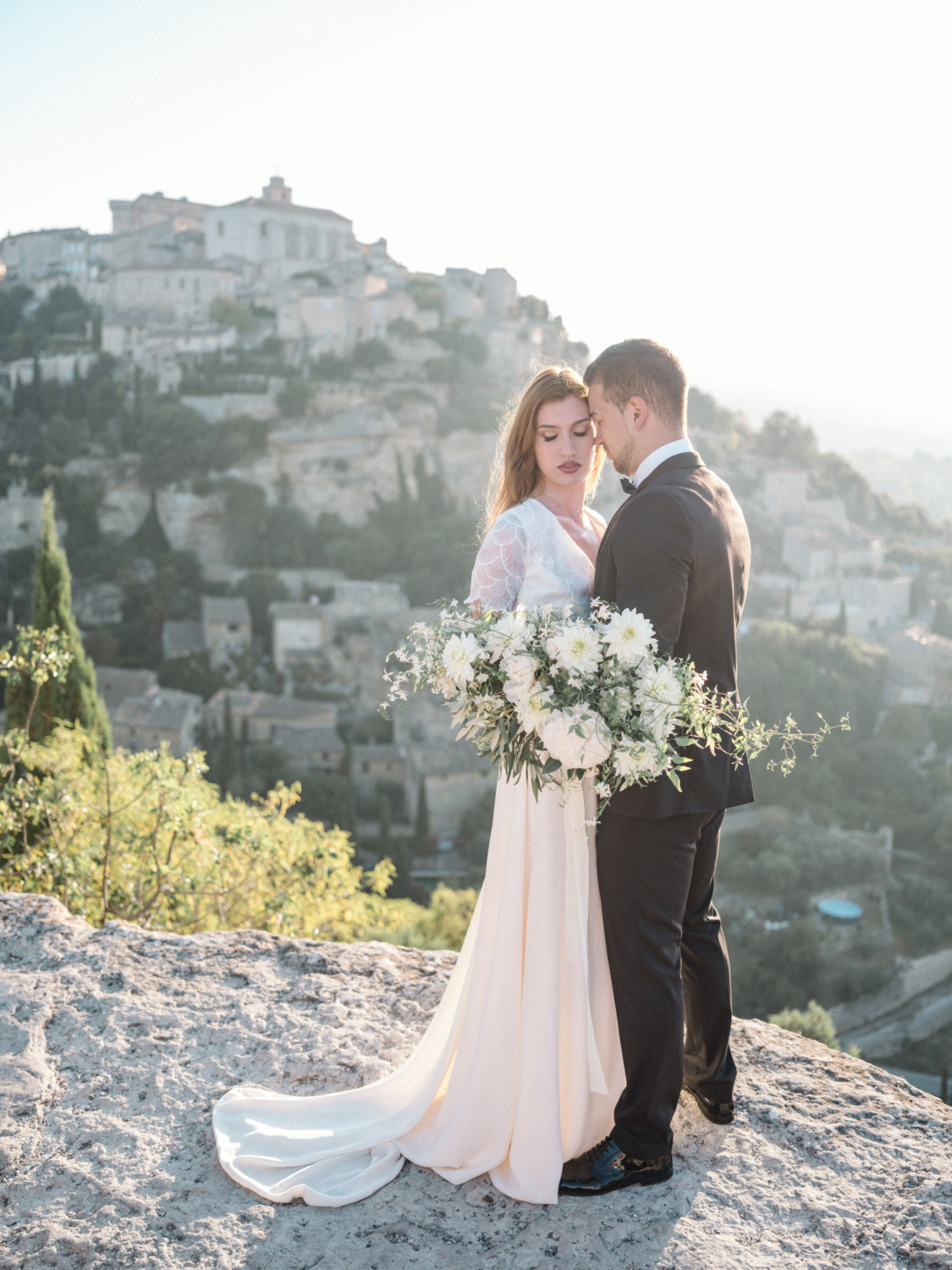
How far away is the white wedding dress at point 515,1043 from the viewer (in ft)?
6.71

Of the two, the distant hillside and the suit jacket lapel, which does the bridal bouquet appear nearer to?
the suit jacket lapel

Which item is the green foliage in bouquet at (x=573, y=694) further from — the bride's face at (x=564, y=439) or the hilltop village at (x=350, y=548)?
the hilltop village at (x=350, y=548)

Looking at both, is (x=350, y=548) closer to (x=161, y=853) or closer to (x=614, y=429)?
(x=161, y=853)

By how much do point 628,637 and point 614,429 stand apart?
1.82ft

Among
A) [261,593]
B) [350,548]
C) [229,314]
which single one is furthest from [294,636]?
[229,314]

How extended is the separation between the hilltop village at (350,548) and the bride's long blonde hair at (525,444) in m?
17.2

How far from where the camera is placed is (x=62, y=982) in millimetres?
2797

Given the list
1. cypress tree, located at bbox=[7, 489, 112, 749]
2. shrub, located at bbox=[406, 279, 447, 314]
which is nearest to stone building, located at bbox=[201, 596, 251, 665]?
shrub, located at bbox=[406, 279, 447, 314]

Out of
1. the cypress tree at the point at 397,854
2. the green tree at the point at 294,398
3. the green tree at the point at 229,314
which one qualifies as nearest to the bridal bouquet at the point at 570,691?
the cypress tree at the point at 397,854

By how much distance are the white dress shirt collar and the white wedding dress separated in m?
0.27

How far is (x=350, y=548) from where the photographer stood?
33.0m

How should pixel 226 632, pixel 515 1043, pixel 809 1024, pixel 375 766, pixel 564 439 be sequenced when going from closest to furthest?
pixel 515 1043 → pixel 564 439 → pixel 809 1024 → pixel 375 766 → pixel 226 632

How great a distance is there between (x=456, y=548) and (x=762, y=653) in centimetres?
1083

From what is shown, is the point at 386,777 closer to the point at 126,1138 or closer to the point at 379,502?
the point at 379,502
